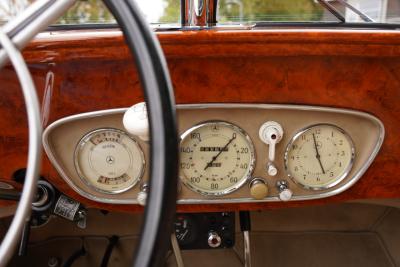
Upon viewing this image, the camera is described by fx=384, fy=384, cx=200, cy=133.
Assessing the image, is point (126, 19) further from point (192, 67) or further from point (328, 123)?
point (328, 123)

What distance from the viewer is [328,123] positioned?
902mm

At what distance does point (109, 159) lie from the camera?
0.91 m

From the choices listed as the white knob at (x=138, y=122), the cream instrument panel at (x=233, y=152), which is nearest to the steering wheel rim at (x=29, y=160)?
the white knob at (x=138, y=122)

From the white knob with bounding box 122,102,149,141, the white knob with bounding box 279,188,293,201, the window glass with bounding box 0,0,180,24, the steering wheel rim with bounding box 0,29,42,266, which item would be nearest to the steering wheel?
the steering wheel rim with bounding box 0,29,42,266

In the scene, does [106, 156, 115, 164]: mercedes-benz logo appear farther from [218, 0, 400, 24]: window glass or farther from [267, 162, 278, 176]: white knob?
[218, 0, 400, 24]: window glass

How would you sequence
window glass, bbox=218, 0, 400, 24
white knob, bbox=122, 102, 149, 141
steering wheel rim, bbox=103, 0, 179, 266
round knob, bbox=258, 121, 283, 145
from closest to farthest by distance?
steering wheel rim, bbox=103, 0, 179, 266, white knob, bbox=122, 102, 149, 141, round knob, bbox=258, 121, 283, 145, window glass, bbox=218, 0, 400, 24

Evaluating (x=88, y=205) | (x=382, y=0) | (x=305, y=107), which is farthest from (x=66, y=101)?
(x=382, y=0)

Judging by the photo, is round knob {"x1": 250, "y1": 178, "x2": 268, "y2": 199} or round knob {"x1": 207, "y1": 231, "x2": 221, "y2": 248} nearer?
round knob {"x1": 250, "y1": 178, "x2": 268, "y2": 199}

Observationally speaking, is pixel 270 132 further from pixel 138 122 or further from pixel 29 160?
pixel 29 160

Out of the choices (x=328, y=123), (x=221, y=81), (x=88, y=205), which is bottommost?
(x=88, y=205)

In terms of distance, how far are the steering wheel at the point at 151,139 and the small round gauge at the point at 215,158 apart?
495mm

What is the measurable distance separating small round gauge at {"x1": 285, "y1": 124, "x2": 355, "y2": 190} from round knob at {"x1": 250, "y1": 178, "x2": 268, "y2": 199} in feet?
0.24

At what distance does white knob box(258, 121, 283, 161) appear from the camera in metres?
0.86

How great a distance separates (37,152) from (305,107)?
0.62m
